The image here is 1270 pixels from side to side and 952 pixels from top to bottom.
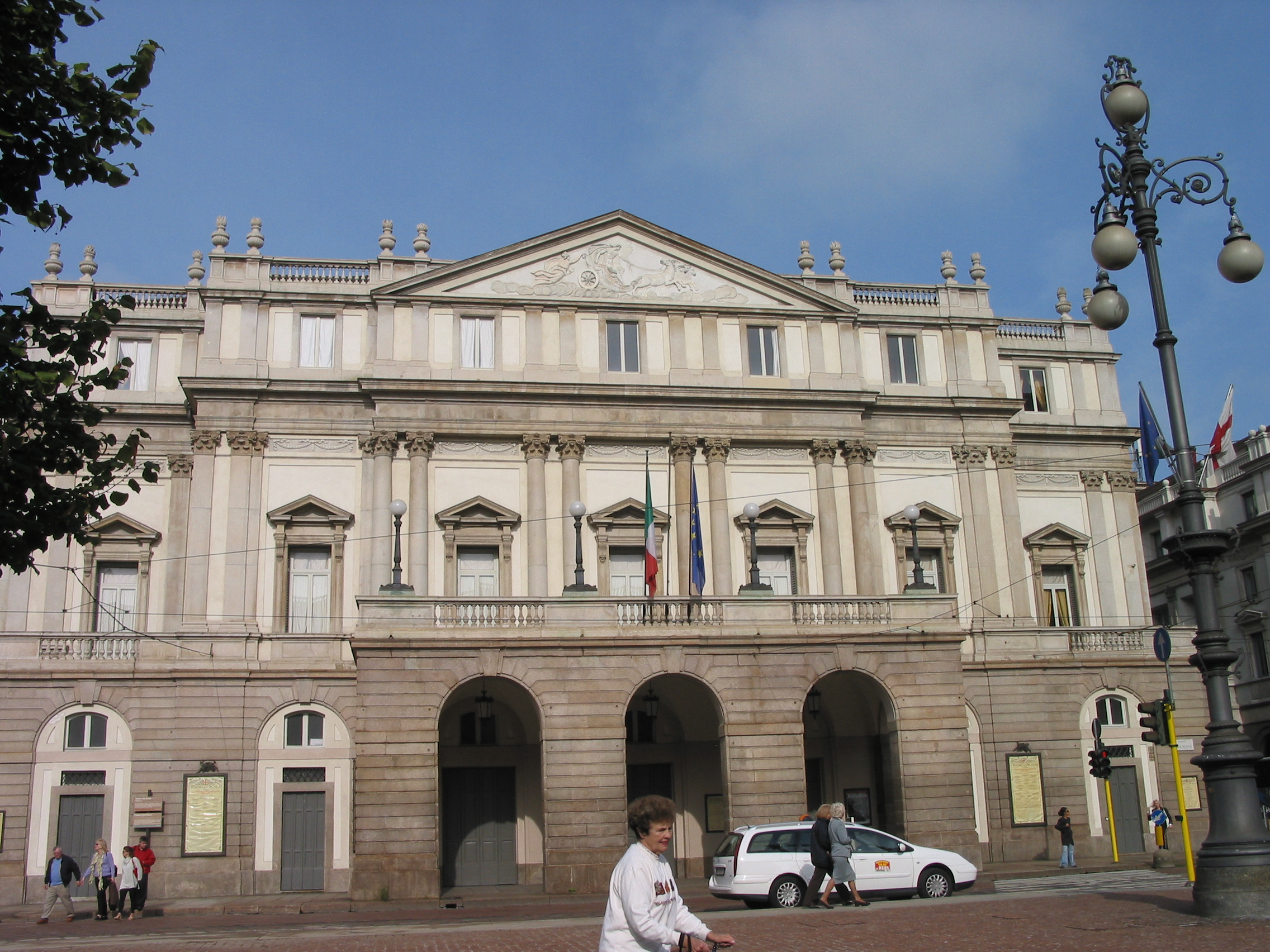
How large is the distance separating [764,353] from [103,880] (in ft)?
78.7

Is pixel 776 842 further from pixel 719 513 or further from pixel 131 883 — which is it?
pixel 719 513

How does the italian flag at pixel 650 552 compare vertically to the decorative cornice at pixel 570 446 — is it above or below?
below

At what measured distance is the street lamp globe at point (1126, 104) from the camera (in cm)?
1820

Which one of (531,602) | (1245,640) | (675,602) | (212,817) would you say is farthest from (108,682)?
(1245,640)

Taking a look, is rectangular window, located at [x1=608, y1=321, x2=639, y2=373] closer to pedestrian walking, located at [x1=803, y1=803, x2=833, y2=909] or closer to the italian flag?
the italian flag

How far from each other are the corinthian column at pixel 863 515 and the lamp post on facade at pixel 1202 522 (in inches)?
798

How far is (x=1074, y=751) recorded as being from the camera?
3881cm

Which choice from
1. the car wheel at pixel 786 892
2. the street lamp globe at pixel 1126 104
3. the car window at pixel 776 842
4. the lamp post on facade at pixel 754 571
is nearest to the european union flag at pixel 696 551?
the lamp post on facade at pixel 754 571

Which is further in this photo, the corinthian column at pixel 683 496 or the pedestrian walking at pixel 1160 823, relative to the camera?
the corinthian column at pixel 683 496

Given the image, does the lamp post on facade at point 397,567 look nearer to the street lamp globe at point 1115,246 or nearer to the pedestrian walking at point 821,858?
the pedestrian walking at point 821,858

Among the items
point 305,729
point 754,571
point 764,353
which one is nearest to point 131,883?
point 305,729

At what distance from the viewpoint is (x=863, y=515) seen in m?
39.3

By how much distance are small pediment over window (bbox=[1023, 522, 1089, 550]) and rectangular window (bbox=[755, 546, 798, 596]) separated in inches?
324

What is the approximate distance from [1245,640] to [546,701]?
39.0 metres
